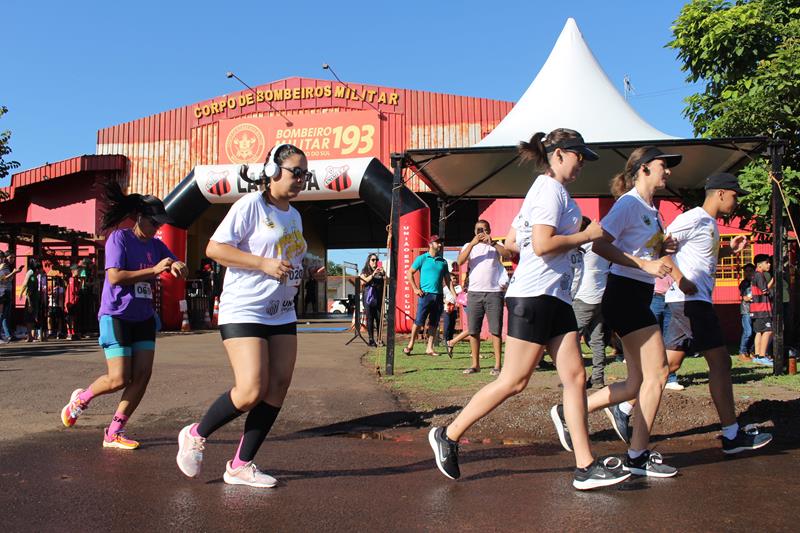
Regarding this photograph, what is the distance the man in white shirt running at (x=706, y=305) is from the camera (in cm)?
476

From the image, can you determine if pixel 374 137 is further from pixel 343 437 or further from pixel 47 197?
pixel 343 437

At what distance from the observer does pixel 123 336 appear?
16.0ft

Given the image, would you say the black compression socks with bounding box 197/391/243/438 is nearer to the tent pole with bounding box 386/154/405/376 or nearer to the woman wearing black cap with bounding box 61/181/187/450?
the woman wearing black cap with bounding box 61/181/187/450

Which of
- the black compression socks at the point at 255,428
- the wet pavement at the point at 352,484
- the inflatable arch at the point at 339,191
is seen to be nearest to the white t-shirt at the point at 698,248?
the wet pavement at the point at 352,484

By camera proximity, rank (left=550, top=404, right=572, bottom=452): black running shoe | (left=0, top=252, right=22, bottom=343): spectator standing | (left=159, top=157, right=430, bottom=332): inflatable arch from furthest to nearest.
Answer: (left=159, top=157, right=430, bottom=332): inflatable arch
(left=0, top=252, right=22, bottom=343): spectator standing
(left=550, top=404, right=572, bottom=452): black running shoe

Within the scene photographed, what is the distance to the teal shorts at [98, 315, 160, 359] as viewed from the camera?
4840 millimetres

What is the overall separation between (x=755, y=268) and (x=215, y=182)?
12.4 meters

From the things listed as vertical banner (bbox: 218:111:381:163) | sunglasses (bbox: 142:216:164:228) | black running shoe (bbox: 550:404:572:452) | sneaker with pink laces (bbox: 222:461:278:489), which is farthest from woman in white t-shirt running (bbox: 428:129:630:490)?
vertical banner (bbox: 218:111:381:163)

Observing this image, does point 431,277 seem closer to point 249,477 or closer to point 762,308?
point 762,308

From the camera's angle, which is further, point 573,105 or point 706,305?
point 573,105

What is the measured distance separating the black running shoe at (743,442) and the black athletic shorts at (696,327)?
64 centimetres

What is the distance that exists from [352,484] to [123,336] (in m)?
1.99

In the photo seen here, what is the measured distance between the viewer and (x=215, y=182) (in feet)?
58.5

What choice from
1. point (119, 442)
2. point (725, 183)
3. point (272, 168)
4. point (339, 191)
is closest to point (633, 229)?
point (725, 183)
